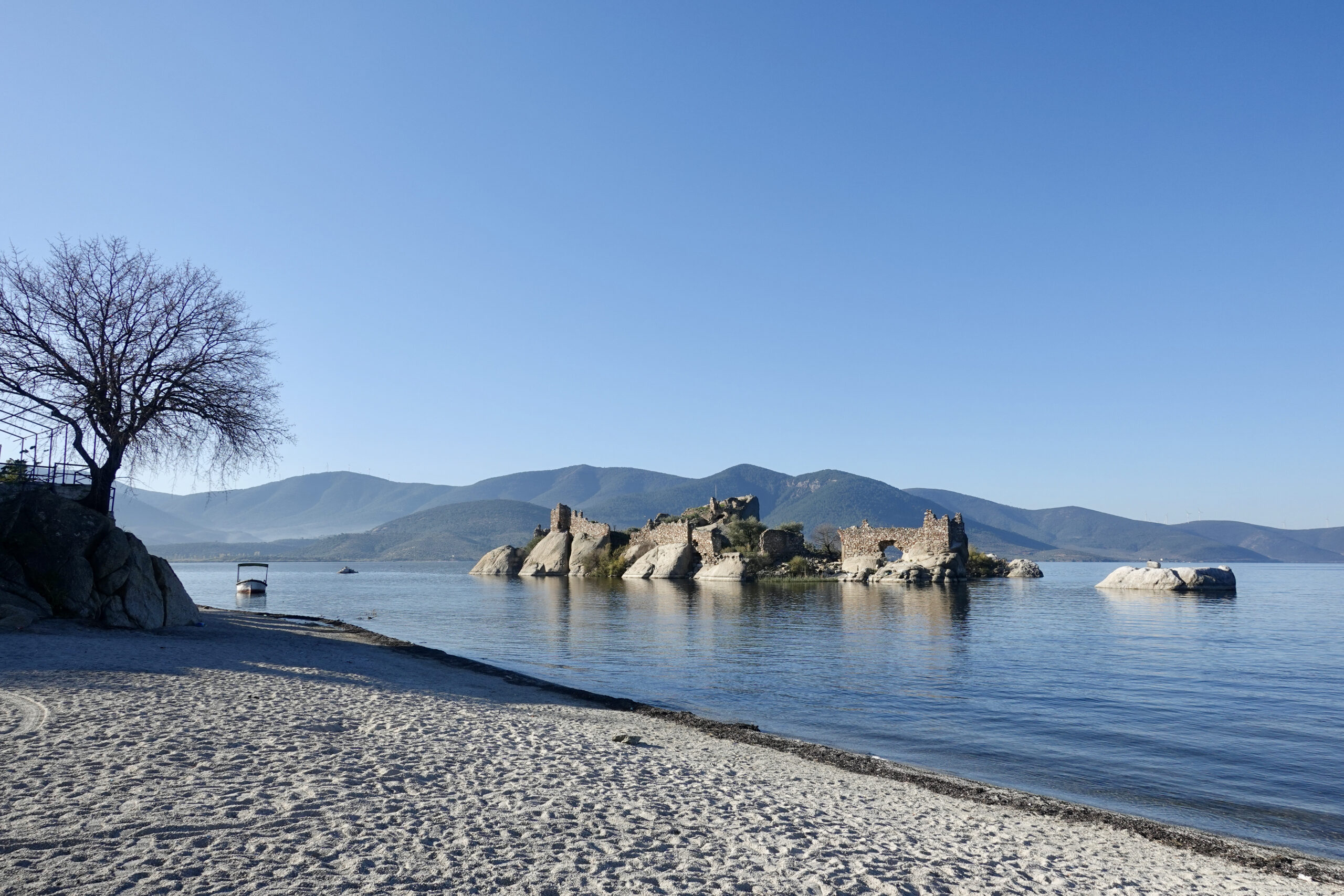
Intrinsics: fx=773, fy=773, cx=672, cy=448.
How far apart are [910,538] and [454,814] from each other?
73.3m

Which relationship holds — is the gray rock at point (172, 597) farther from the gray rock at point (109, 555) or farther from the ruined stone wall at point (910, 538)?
the ruined stone wall at point (910, 538)

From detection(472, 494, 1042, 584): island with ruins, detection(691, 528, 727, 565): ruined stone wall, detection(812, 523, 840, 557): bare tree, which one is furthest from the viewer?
detection(812, 523, 840, 557): bare tree

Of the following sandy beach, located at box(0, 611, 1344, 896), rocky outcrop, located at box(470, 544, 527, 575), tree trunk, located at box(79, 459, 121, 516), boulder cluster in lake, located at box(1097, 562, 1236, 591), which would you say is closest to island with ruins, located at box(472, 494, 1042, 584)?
rocky outcrop, located at box(470, 544, 527, 575)

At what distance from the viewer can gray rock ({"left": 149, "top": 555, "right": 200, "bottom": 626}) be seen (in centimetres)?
2234

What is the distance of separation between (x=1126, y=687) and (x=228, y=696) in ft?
66.0

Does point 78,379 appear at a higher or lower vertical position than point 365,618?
higher

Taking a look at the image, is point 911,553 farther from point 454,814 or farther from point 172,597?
point 454,814

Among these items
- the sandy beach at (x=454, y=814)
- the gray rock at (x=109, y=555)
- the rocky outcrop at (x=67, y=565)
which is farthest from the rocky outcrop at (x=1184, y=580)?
the gray rock at (x=109, y=555)

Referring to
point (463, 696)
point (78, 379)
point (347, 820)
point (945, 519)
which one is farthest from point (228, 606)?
point (945, 519)

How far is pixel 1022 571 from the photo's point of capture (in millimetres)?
88062

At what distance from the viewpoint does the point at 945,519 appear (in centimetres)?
7538

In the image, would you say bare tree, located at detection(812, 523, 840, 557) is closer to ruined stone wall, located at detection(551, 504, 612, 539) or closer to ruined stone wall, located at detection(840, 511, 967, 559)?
ruined stone wall, located at detection(840, 511, 967, 559)

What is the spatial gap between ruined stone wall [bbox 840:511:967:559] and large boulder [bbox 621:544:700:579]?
16094 millimetres

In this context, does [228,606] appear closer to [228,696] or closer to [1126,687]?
[228,696]
